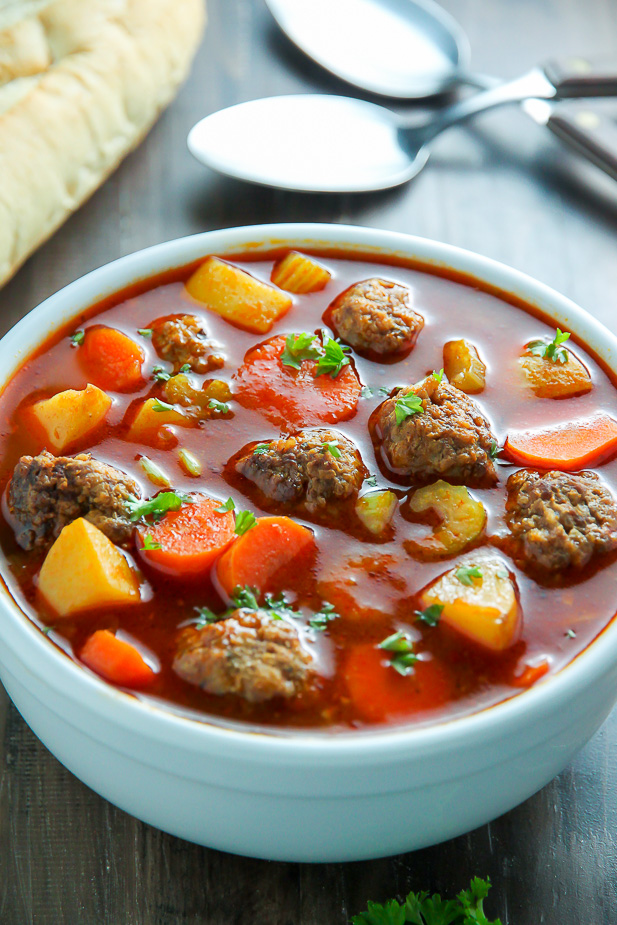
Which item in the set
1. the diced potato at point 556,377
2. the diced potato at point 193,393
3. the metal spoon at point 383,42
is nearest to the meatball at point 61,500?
the diced potato at point 193,393

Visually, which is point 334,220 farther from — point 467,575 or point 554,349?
point 467,575

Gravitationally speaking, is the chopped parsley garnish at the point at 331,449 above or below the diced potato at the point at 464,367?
below

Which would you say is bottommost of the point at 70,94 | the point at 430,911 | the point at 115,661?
the point at 430,911

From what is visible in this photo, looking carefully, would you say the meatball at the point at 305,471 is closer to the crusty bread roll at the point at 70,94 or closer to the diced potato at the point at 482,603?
the diced potato at the point at 482,603

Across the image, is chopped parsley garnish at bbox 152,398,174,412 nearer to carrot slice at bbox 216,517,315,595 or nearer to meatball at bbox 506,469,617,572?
carrot slice at bbox 216,517,315,595

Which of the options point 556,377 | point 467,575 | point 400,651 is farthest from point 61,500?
point 556,377

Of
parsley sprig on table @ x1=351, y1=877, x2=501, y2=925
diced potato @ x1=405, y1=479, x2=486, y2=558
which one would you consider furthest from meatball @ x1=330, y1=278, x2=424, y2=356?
parsley sprig on table @ x1=351, y1=877, x2=501, y2=925
